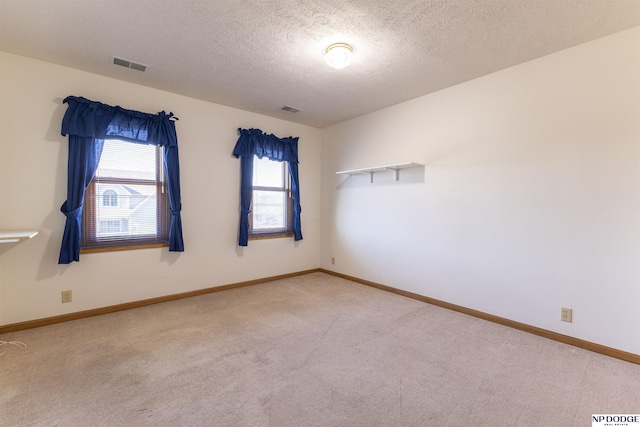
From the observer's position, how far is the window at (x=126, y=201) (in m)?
3.20

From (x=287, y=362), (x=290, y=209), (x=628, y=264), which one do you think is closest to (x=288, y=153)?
(x=290, y=209)

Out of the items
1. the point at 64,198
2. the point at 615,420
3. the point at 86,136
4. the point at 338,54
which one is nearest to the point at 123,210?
the point at 64,198

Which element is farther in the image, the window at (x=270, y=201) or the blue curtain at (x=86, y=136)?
the window at (x=270, y=201)

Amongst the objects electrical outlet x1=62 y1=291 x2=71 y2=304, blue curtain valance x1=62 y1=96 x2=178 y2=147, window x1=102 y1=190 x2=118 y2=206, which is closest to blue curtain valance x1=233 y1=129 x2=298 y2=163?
blue curtain valance x1=62 y1=96 x2=178 y2=147

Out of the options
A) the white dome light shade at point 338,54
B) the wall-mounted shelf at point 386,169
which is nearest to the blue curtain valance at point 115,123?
the white dome light shade at point 338,54

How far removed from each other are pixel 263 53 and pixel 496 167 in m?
2.65

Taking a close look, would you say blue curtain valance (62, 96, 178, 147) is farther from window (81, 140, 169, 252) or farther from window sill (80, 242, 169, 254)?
window sill (80, 242, 169, 254)

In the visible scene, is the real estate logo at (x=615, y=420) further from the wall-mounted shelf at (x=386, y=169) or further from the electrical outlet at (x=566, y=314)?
the wall-mounted shelf at (x=386, y=169)

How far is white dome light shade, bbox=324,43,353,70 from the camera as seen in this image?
8.32ft

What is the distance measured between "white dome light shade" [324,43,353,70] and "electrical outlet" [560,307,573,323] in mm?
3004

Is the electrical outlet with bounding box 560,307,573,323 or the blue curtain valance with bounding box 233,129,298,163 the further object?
the blue curtain valance with bounding box 233,129,298,163

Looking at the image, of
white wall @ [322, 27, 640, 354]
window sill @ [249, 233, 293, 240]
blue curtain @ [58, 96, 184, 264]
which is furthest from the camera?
window sill @ [249, 233, 293, 240]

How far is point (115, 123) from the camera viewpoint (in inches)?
127

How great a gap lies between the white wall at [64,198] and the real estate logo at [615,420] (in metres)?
3.85
